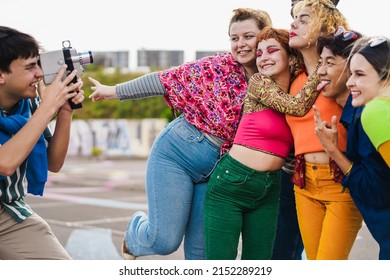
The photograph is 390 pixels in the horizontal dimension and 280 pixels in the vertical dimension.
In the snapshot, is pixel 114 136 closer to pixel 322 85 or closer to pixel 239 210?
pixel 239 210

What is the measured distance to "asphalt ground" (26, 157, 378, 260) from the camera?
23.2 feet

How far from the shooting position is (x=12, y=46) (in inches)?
127

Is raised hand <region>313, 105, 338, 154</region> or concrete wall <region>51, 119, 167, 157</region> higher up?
raised hand <region>313, 105, 338, 154</region>

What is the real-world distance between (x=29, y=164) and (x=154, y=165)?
28.7 inches

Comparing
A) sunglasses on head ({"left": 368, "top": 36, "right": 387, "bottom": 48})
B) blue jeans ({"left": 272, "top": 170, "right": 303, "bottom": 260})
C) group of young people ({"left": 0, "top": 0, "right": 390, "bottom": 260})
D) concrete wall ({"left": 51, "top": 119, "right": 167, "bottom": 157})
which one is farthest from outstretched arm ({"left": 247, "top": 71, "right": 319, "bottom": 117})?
concrete wall ({"left": 51, "top": 119, "right": 167, "bottom": 157})

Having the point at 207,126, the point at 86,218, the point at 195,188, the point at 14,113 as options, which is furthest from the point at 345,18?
the point at 86,218

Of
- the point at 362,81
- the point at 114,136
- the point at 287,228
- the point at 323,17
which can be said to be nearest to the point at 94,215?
the point at 287,228

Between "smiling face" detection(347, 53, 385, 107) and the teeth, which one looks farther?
the teeth

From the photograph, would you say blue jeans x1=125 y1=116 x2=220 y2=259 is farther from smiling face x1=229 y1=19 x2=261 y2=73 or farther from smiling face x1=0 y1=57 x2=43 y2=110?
smiling face x1=0 y1=57 x2=43 y2=110

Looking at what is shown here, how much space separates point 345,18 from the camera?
11.6 feet

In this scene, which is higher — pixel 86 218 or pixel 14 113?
pixel 14 113

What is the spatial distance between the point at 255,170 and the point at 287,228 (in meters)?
0.72

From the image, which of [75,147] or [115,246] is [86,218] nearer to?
[115,246]

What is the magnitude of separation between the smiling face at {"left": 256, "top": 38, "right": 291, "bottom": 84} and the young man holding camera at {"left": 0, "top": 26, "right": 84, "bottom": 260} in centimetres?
95
